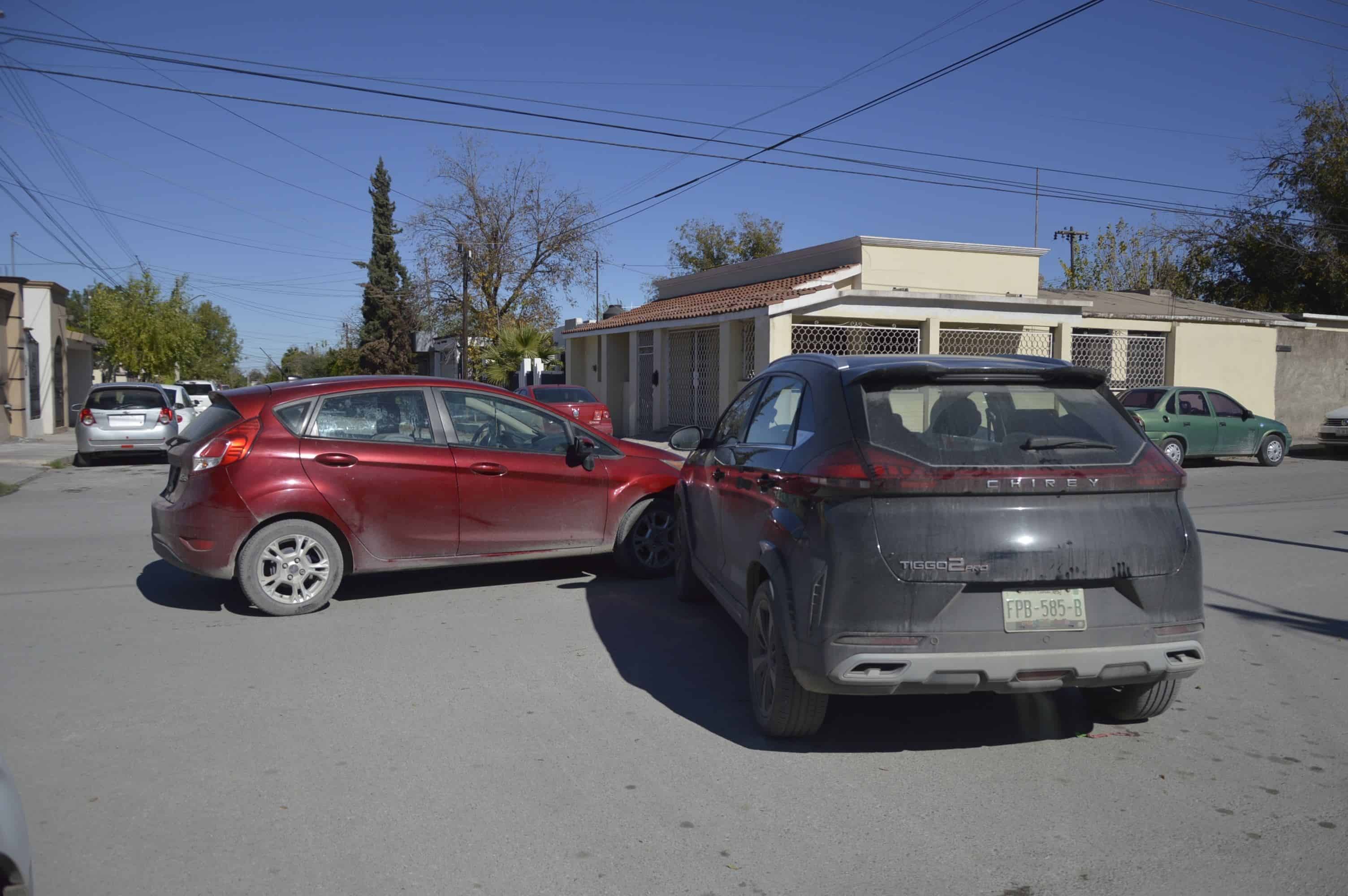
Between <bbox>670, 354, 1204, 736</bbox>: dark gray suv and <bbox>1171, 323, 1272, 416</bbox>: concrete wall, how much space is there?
70.7 ft

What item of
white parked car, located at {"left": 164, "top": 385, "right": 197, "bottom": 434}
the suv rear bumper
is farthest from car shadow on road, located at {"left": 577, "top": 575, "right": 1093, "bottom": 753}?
white parked car, located at {"left": 164, "top": 385, "right": 197, "bottom": 434}

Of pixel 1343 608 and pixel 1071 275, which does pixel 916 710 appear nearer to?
pixel 1343 608

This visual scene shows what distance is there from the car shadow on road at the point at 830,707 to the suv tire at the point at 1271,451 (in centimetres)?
1674

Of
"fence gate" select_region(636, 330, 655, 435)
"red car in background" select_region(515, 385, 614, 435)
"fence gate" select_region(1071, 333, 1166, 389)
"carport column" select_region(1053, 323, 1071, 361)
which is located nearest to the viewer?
"red car in background" select_region(515, 385, 614, 435)

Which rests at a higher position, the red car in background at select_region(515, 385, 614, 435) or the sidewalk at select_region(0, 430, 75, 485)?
the red car in background at select_region(515, 385, 614, 435)

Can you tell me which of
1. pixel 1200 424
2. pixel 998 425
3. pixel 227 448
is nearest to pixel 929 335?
pixel 1200 424

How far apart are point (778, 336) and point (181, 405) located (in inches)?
512

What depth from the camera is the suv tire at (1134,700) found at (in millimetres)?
4672

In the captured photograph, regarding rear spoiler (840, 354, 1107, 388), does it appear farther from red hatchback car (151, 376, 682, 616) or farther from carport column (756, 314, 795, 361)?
carport column (756, 314, 795, 361)

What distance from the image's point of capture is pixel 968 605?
13.1 feet

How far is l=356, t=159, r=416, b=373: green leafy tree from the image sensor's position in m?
60.7

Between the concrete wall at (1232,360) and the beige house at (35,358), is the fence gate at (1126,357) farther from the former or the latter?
the beige house at (35,358)

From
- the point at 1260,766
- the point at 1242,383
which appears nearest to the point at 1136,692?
the point at 1260,766

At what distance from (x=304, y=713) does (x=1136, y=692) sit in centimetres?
401
